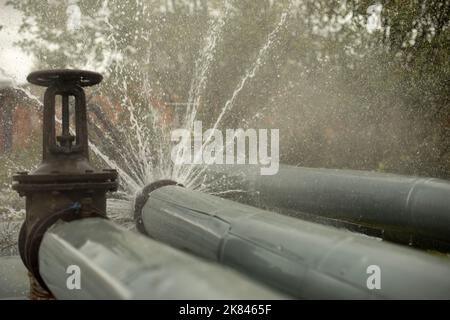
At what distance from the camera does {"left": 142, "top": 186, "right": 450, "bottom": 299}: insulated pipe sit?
6.09ft

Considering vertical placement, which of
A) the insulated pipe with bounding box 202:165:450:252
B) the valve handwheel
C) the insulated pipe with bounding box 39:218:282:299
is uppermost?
the valve handwheel

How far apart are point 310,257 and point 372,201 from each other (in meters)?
2.30

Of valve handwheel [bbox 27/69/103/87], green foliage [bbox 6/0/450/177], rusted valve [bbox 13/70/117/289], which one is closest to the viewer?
rusted valve [bbox 13/70/117/289]

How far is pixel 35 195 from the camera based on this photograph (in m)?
2.74

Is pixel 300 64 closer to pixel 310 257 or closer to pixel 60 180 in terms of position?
pixel 60 180

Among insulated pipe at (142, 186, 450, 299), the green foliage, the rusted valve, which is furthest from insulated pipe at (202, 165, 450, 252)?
the green foliage

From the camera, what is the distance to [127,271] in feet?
5.32

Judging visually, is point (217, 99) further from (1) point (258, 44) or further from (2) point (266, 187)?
(2) point (266, 187)

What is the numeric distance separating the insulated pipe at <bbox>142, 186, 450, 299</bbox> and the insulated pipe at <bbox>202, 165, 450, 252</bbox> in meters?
1.65

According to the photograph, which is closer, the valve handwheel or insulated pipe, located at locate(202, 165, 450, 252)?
the valve handwheel

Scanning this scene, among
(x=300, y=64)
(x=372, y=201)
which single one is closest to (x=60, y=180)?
(x=372, y=201)

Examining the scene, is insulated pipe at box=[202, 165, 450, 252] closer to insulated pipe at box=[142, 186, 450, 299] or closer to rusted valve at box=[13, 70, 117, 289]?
insulated pipe at box=[142, 186, 450, 299]

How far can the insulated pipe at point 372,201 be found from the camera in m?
3.77
